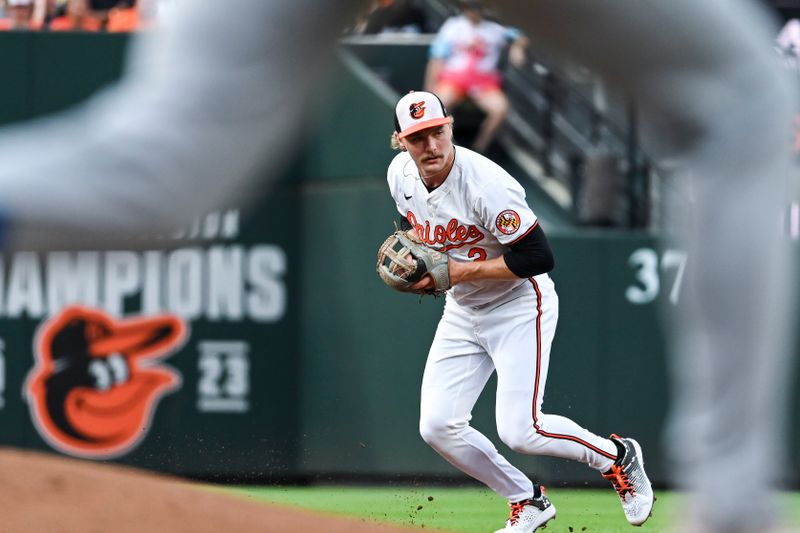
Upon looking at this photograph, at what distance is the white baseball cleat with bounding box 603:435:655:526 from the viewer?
579cm

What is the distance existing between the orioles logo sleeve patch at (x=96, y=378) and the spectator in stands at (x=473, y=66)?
8.08 feet

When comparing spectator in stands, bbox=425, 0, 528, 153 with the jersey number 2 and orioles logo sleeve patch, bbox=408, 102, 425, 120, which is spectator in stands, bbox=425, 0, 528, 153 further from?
orioles logo sleeve patch, bbox=408, 102, 425, 120

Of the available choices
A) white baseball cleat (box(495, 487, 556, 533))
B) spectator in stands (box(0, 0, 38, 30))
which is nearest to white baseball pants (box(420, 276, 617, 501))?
white baseball cleat (box(495, 487, 556, 533))

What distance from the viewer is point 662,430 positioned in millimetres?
8312

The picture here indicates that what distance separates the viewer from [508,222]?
5094 millimetres

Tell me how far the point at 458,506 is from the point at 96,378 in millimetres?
2679

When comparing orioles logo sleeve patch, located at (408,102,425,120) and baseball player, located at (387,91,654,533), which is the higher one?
orioles logo sleeve patch, located at (408,102,425,120)

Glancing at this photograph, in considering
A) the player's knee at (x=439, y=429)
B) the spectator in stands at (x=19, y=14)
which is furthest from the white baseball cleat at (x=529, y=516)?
the spectator in stands at (x=19, y=14)

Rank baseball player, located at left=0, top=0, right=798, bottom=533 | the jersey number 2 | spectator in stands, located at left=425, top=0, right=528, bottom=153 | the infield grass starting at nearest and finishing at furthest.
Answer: baseball player, located at left=0, top=0, right=798, bottom=533, the jersey number 2, the infield grass, spectator in stands, located at left=425, top=0, right=528, bottom=153

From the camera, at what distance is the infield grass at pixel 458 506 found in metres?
6.77

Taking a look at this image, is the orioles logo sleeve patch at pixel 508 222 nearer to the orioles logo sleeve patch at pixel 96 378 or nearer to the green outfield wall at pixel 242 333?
the green outfield wall at pixel 242 333

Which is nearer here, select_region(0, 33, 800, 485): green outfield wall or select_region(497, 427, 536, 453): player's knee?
select_region(497, 427, 536, 453): player's knee

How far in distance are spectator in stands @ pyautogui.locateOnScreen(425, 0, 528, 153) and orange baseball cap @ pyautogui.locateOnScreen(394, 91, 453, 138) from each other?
12.3 ft

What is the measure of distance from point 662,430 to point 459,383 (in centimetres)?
315
